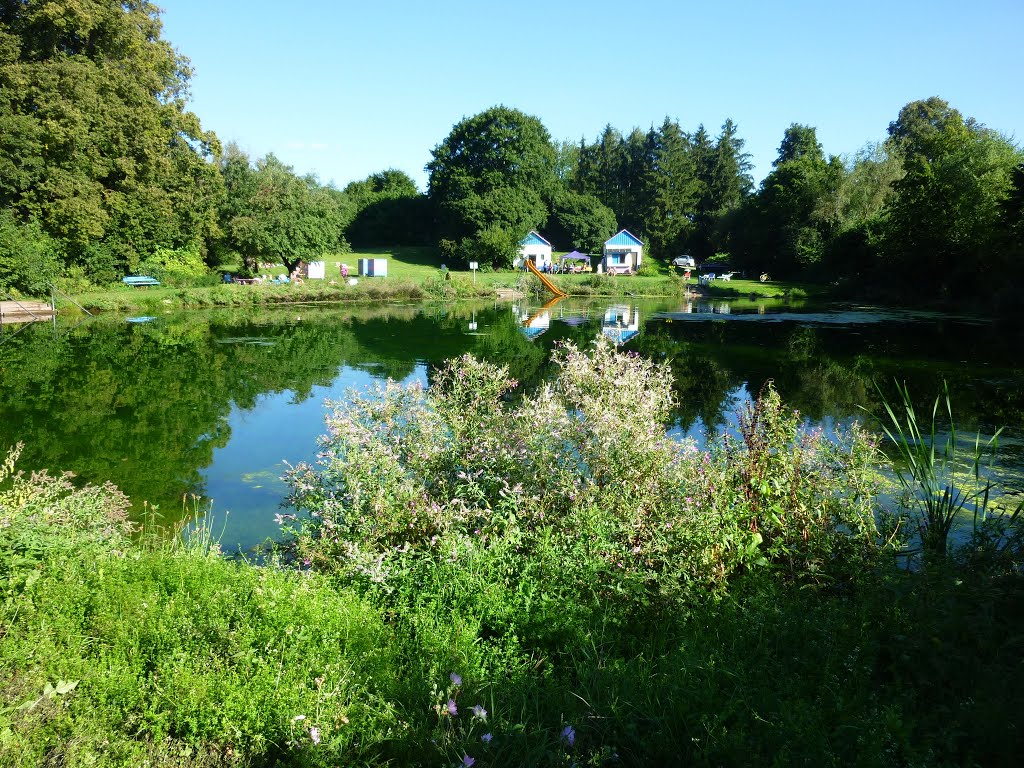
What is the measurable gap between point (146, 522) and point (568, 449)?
16.6 feet

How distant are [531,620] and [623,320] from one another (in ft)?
95.4

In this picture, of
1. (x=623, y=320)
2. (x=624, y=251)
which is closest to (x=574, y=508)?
(x=623, y=320)

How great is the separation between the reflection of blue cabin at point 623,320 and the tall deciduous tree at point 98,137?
23.7 m

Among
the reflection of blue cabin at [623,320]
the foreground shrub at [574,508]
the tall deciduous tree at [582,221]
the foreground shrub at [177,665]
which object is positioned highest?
the tall deciduous tree at [582,221]

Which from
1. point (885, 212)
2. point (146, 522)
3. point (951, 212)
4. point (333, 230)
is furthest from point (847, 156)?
point (146, 522)

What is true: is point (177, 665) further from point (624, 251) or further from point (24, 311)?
point (624, 251)

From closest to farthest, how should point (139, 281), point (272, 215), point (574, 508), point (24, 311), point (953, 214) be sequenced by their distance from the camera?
point (574, 508) → point (24, 311) → point (139, 281) → point (953, 214) → point (272, 215)

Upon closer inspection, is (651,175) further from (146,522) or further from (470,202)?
(146,522)

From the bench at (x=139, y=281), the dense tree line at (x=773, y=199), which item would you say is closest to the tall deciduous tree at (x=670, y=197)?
the dense tree line at (x=773, y=199)

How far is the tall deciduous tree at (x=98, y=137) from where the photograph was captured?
98.1 ft

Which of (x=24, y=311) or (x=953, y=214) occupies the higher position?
(x=953, y=214)

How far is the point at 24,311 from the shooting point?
2759cm

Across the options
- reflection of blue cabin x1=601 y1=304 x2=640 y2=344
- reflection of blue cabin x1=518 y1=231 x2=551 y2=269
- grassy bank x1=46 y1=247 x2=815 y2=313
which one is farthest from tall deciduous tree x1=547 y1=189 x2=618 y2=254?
reflection of blue cabin x1=601 y1=304 x2=640 y2=344

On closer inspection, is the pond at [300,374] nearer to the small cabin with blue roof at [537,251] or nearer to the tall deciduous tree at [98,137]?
the tall deciduous tree at [98,137]
